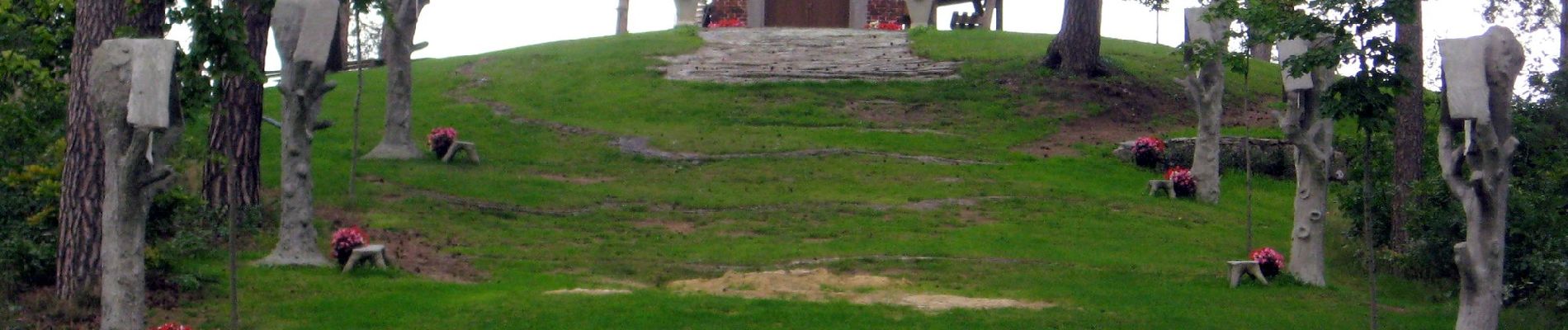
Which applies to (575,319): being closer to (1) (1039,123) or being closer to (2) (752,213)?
(2) (752,213)

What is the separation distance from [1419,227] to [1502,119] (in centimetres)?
662

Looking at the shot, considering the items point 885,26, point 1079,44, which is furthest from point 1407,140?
point 885,26

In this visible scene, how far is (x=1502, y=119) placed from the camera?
12.3 meters

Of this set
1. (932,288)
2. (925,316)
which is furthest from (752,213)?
(925,316)

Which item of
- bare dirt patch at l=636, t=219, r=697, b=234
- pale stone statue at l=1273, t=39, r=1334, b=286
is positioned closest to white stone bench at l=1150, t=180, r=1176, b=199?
pale stone statue at l=1273, t=39, r=1334, b=286

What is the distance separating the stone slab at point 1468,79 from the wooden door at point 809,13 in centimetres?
3275

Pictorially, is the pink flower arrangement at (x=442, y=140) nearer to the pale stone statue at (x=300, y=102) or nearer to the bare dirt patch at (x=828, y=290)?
the pale stone statue at (x=300, y=102)

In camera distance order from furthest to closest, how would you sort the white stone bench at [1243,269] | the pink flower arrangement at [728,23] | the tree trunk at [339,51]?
the pink flower arrangement at [728,23] → the tree trunk at [339,51] → the white stone bench at [1243,269]

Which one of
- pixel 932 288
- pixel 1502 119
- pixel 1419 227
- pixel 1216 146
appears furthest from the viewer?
pixel 1216 146

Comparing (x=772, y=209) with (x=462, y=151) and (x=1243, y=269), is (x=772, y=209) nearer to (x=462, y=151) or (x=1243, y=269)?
(x=462, y=151)

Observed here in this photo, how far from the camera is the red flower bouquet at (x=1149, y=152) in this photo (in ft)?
90.5

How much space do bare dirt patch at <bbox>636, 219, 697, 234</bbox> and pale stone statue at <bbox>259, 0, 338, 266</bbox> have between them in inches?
210

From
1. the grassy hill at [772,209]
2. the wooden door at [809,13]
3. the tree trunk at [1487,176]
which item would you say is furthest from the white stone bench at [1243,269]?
the wooden door at [809,13]

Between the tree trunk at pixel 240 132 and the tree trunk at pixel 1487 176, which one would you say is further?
the tree trunk at pixel 240 132
